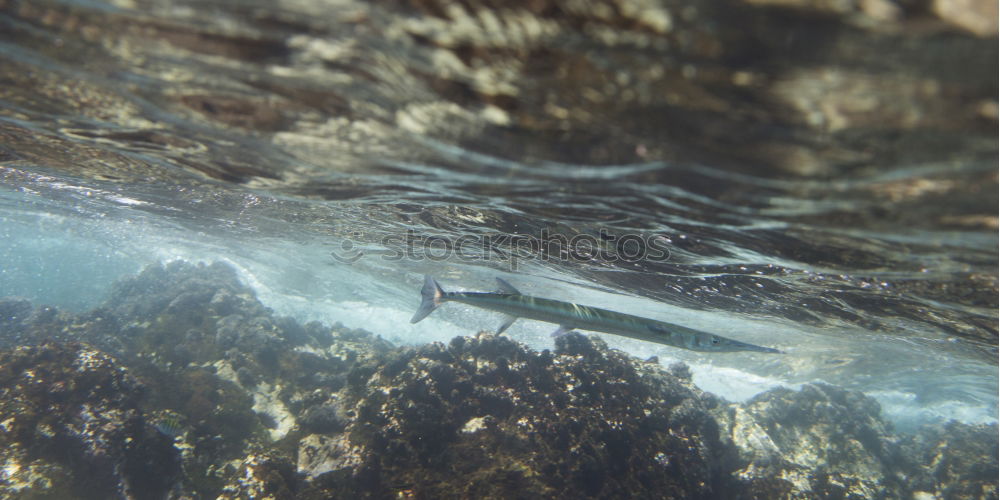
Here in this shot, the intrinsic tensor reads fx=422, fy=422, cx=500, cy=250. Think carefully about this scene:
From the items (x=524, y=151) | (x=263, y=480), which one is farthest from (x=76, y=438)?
(x=524, y=151)

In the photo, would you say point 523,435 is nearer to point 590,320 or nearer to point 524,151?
point 590,320

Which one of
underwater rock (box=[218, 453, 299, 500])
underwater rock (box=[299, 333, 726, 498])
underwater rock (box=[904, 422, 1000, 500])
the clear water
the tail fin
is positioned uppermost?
the clear water

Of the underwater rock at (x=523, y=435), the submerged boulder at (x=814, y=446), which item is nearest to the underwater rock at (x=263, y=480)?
the underwater rock at (x=523, y=435)

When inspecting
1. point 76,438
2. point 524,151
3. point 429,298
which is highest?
point 524,151

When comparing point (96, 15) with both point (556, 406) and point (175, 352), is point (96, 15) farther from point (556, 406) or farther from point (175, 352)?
point (175, 352)

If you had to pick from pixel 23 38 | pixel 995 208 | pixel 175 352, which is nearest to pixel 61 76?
pixel 23 38

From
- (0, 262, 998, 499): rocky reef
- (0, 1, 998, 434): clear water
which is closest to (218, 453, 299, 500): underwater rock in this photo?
(0, 262, 998, 499): rocky reef

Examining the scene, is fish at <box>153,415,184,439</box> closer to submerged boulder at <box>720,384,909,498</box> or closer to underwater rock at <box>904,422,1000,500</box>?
submerged boulder at <box>720,384,909,498</box>
